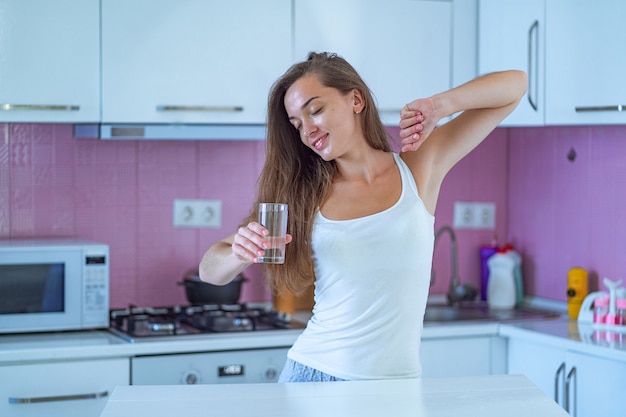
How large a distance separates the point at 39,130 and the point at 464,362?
1589 millimetres

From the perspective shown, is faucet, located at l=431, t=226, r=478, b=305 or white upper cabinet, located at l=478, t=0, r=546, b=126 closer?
white upper cabinet, located at l=478, t=0, r=546, b=126

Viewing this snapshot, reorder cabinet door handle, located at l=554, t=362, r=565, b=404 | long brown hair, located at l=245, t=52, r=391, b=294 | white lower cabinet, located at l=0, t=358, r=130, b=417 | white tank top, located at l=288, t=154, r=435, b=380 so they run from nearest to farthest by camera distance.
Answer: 1. white tank top, located at l=288, t=154, r=435, b=380
2. long brown hair, located at l=245, t=52, r=391, b=294
3. white lower cabinet, located at l=0, t=358, r=130, b=417
4. cabinet door handle, located at l=554, t=362, r=565, b=404

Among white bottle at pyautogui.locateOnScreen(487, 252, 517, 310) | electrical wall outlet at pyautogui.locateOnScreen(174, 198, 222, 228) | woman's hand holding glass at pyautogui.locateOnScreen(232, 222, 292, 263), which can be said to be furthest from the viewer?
white bottle at pyautogui.locateOnScreen(487, 252, 517, 310)

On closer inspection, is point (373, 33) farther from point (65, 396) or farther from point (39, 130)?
point (65, 396)

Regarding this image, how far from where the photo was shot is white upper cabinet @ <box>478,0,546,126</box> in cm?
302

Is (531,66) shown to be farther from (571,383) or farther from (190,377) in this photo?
(190,377)

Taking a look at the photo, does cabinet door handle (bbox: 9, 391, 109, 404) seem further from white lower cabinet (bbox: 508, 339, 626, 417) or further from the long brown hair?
white lower cabinet (bbox: 508, 339, 626, 417)

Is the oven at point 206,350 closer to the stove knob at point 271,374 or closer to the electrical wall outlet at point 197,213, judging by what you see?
the stove knob at point 271,374

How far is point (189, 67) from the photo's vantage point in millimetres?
2883

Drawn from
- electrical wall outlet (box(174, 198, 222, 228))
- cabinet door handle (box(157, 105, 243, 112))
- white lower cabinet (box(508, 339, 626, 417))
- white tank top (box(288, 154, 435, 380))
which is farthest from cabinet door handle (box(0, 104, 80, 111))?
white lower cabinet (box(508, 339, 626, 417))

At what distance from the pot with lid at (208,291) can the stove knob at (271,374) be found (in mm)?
447

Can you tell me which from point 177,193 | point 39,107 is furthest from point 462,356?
point 39,107

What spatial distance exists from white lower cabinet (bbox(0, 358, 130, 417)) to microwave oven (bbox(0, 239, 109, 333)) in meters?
0.25

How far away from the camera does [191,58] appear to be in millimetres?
2885
